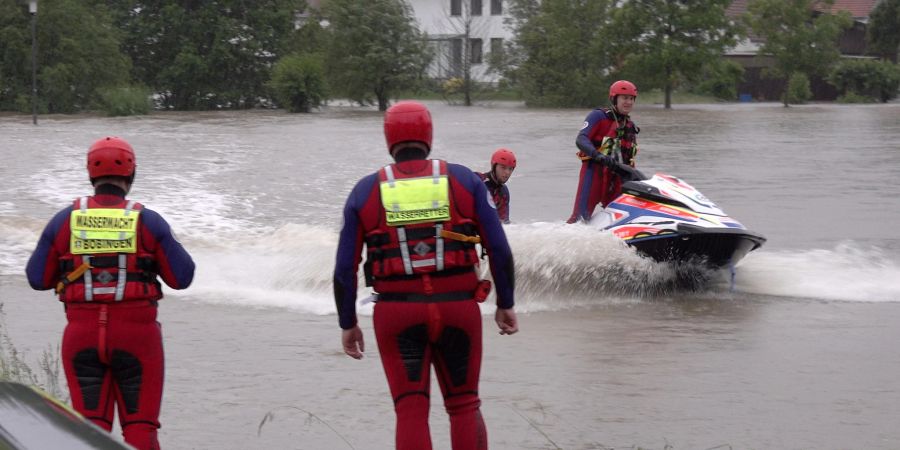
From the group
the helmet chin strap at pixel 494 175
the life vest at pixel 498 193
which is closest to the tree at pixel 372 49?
the life vest at pixel 498 193

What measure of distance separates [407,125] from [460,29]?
63.7 meters

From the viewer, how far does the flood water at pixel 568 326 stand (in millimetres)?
6605

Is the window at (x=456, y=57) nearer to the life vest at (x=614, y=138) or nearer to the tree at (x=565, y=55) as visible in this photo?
the tree at (x=565, y=55)

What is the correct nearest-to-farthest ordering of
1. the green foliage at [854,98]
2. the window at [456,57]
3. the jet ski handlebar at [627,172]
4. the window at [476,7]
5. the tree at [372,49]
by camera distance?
the jet ski handlebar at [627,172] < the tree at [372,49] < the green foliage at [854,98] < the window at [456,57] < the window at [476,7]

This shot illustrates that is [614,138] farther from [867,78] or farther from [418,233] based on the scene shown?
[867,78]

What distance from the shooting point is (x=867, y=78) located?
54.8 metres

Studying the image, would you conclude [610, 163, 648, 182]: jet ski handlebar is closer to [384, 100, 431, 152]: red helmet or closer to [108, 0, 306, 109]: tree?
[384, 100, 431, 152]: red helmet

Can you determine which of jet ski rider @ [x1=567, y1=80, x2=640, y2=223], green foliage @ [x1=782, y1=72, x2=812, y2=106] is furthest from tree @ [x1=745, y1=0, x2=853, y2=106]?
jet ski rider @ [x1=567, y1=80, x2=640, y2=223]

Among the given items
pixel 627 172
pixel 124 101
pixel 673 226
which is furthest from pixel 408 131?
pixel 124 101

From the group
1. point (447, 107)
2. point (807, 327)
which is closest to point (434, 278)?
point (807, 327)

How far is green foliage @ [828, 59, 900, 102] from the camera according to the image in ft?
179

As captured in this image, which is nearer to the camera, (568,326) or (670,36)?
(568,326)

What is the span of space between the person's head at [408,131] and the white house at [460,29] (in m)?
53.0

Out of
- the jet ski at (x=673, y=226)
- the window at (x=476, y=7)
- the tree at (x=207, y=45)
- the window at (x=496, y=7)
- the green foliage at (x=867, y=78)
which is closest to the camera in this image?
the jet ski at (x=673, y=226)
